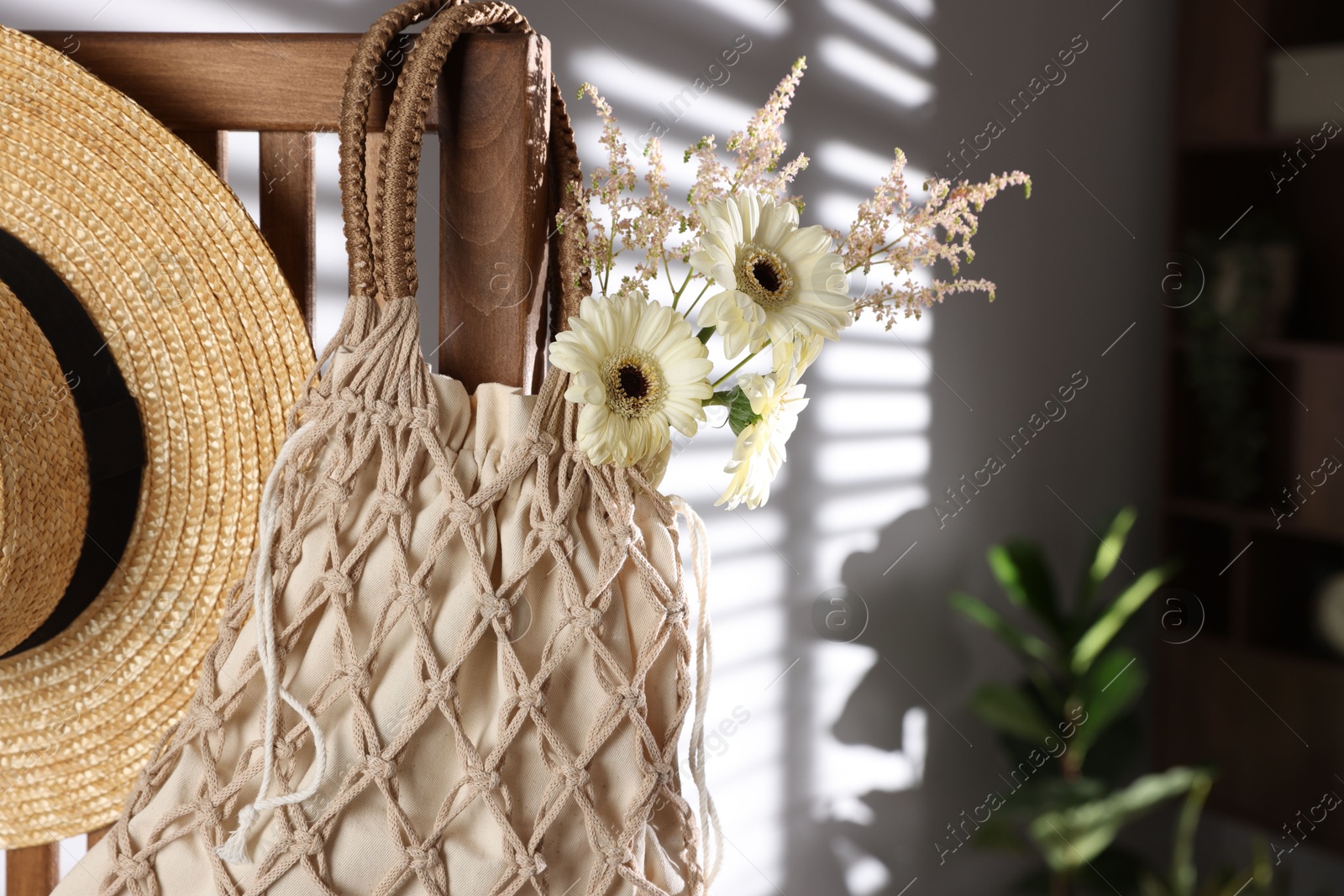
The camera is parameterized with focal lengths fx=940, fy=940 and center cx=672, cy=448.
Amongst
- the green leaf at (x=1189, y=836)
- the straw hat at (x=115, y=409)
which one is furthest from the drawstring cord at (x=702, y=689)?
the green leaf at (x=1189, y=836)

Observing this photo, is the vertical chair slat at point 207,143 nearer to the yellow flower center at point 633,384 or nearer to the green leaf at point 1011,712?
the yellow flower center at point 633,384

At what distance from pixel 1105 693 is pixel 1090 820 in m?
0.26

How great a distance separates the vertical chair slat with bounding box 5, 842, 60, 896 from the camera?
64 cm

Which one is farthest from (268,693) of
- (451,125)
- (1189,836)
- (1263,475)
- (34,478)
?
(1189,836)

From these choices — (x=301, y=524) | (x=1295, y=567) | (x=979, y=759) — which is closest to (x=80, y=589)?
(x=301, y=524)

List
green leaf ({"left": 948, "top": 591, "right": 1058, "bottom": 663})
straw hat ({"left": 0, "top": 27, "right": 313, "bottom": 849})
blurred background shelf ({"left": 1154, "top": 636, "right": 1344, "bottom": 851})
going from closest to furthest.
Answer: straw hat ({"left": 0, "top": 27, "right": 313, "bottom": 849}), green leaf ({"left": 948, "top": 591, "right": 1058, "bottom": 663}), blurred background shelf ({"left": 1154, "top": 636, "right": 1344, "bottom": 851})

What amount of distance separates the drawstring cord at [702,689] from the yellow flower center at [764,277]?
12 cm

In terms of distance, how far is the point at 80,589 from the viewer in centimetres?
56

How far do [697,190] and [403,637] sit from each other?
0.28 m

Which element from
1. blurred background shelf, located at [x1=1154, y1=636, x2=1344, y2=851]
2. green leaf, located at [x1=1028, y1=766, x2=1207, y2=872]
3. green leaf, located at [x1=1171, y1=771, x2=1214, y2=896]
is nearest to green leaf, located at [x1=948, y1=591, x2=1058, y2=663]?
green leaf, located at [x1=1028, y1=766, x2=1207, y2=872]

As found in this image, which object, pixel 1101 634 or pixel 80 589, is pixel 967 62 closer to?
pixel 1101 634

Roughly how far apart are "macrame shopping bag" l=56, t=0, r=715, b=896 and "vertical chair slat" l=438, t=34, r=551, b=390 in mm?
29

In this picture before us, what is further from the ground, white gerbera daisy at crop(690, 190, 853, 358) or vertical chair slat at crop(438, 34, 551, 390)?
vertical chair slat at crop(438, 34, 551, 390)

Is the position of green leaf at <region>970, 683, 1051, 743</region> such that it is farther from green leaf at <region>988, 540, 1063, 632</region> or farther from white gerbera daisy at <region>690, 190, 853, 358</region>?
white gerbera daisy at <region>690, 190, 853, 358</region>
